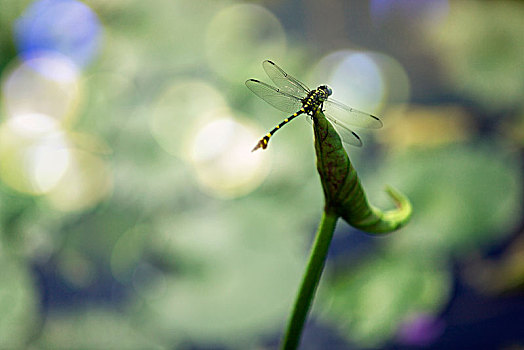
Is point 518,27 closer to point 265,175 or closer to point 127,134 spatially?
point 265,175

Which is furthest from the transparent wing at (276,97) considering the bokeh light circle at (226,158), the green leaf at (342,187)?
the bokeh light circle at (226,158)

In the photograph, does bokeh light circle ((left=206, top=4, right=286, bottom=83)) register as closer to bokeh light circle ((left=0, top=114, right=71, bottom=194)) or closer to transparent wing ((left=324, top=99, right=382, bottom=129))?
bokeh light circle ((left=0, top=114, right=71, bottom=194))

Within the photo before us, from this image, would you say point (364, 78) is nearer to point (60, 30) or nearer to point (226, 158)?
point (226, 158)

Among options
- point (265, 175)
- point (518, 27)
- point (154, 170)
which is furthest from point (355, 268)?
point (518, 27)

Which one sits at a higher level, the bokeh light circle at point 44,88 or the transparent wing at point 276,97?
the bokeh light circle at point 44,88

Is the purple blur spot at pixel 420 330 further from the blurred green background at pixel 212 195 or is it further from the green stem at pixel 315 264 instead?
the green stem at pixel 315 264

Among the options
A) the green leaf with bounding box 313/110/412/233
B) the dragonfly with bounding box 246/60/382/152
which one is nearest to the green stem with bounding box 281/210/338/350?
the green leaf with bounding box 313/110/412/233

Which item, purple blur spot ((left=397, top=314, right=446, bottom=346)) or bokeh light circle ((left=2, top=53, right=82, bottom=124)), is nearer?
purple blur spot ((left=397, top=314, right=446, bottom=346))

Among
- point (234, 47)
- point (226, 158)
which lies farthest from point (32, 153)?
point (234, 47)
